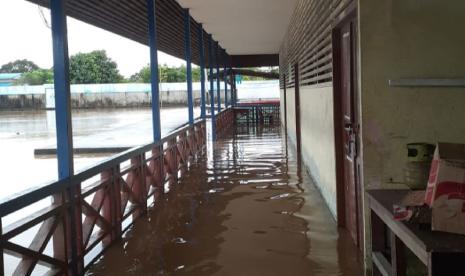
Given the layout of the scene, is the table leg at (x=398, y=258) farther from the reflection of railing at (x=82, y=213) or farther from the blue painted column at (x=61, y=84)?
the blue painted column at (x=61, y=84)

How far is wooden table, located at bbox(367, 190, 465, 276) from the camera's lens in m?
2.01

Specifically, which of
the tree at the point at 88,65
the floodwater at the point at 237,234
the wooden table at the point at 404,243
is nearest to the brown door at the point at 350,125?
the floodwater at the point at 237,234

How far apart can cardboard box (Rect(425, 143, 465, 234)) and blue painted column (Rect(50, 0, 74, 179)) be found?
2.78 metres

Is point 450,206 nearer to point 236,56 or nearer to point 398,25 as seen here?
point 398,25

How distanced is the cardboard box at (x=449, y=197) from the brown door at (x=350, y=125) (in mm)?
1919

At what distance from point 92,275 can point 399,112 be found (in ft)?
8.95

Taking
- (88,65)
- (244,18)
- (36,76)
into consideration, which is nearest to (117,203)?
(244,18)

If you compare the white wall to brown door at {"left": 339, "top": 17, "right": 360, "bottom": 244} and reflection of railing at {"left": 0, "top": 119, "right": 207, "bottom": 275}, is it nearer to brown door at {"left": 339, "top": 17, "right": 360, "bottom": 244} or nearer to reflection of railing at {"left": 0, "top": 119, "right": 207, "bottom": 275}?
brown door at {"left": 339, "top": 17, "right": 360, "bottom": 244}

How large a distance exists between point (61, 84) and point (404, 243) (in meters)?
2.88

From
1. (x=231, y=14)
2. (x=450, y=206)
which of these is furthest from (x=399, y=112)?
(x=231, y=14)

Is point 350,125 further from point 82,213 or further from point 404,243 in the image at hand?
point 82,213

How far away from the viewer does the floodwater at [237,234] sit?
407cm

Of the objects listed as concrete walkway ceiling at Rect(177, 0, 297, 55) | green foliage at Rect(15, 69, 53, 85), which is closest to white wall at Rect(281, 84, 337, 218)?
concrete walkway ceiling at Rect(177, 0, 297, 55)

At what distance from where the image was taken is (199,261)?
13.9 feet
